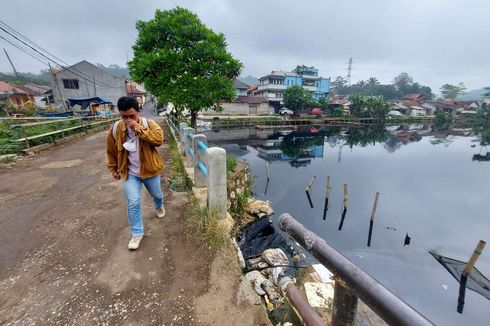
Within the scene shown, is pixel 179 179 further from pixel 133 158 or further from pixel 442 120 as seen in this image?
pixel 442 120

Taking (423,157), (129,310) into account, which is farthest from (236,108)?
(129,310)

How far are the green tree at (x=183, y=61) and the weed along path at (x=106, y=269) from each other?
6624 mm

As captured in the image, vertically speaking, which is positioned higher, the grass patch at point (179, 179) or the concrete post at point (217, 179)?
the concrete post at point (217, 179)

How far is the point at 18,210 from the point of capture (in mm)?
4320

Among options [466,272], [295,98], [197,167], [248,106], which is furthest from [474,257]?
[248,106]

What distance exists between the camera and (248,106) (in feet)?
152

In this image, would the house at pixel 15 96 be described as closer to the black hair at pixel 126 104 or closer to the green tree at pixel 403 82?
the black hair at pixel 126 104

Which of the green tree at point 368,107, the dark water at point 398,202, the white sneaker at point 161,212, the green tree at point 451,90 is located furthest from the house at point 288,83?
the green tree at point 451,90

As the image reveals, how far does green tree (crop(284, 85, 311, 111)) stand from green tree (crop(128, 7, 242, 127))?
110 feet

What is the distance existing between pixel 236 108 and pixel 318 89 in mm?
23319

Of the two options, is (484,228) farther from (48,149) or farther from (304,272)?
(48,149)

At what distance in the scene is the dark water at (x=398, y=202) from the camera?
27.7 feet

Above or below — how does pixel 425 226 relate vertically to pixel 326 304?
below

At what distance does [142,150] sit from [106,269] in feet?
4.95
